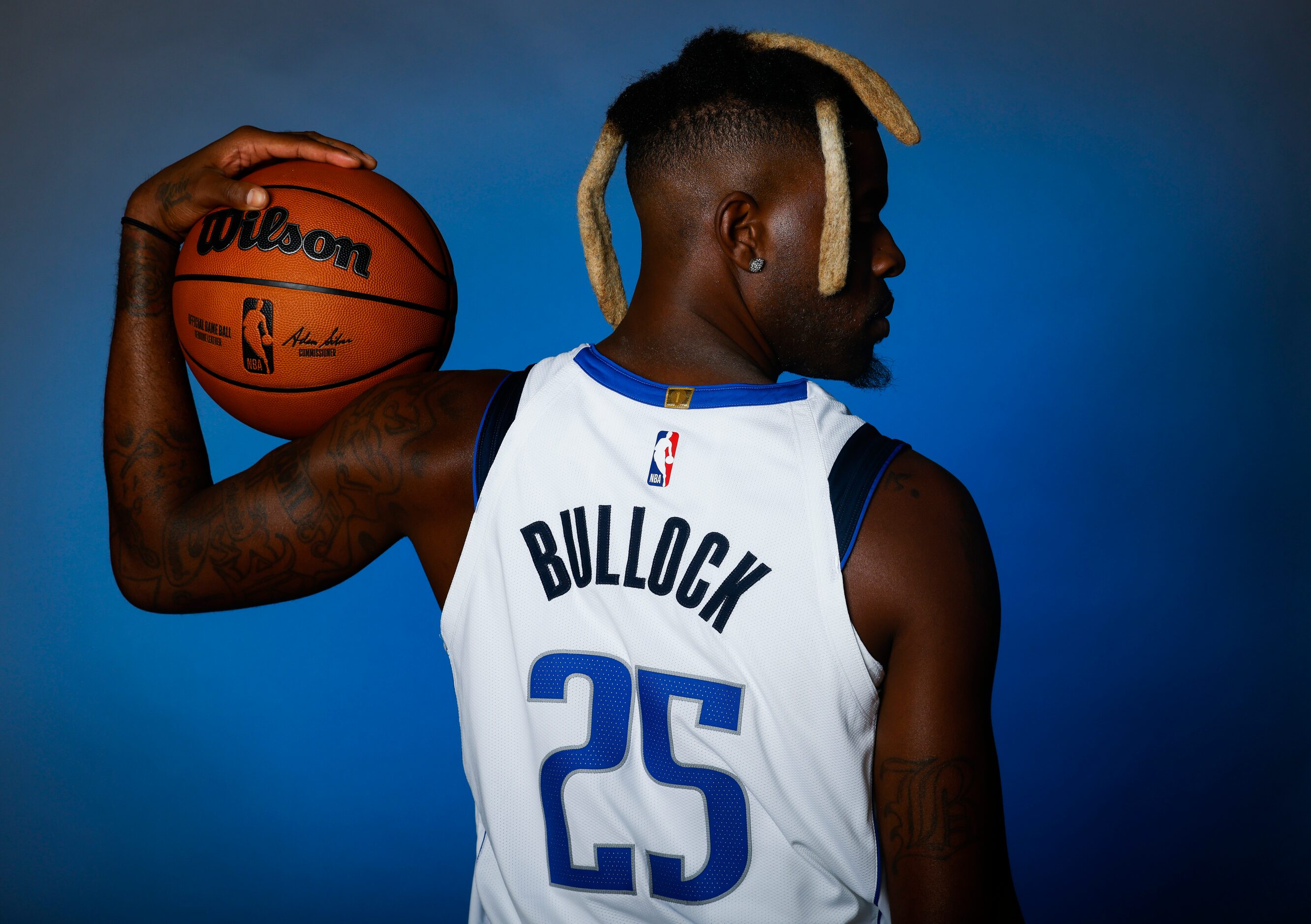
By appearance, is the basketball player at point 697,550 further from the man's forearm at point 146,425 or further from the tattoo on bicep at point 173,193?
the tattoo on bicep at point 173,193

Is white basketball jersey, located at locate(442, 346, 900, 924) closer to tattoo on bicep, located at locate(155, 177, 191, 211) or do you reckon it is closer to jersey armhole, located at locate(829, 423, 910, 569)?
jersey armhole, located at locate(829, 423, 910, 569)

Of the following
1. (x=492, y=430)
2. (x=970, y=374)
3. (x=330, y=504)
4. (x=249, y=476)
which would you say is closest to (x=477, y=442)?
(x=492, y=430)

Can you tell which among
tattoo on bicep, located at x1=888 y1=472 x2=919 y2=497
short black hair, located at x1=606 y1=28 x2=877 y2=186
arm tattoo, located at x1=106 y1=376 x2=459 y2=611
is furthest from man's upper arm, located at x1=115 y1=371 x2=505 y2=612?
tattoo on bicep, located at x1=888 y1=472 x2=919 y2=497

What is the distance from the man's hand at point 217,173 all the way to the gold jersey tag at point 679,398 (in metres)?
0.51

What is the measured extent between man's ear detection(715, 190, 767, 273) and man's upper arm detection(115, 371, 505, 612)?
299mm

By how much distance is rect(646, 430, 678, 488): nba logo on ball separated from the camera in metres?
0.96

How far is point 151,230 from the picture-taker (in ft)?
3.94

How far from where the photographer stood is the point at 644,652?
0.95 meters

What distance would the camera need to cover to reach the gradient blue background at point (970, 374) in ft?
8.80

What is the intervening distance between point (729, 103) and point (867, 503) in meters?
0.48

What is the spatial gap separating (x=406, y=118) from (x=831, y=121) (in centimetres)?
206

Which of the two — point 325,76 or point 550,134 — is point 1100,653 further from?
point 325,76

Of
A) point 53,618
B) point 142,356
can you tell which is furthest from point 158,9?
point 142,356
